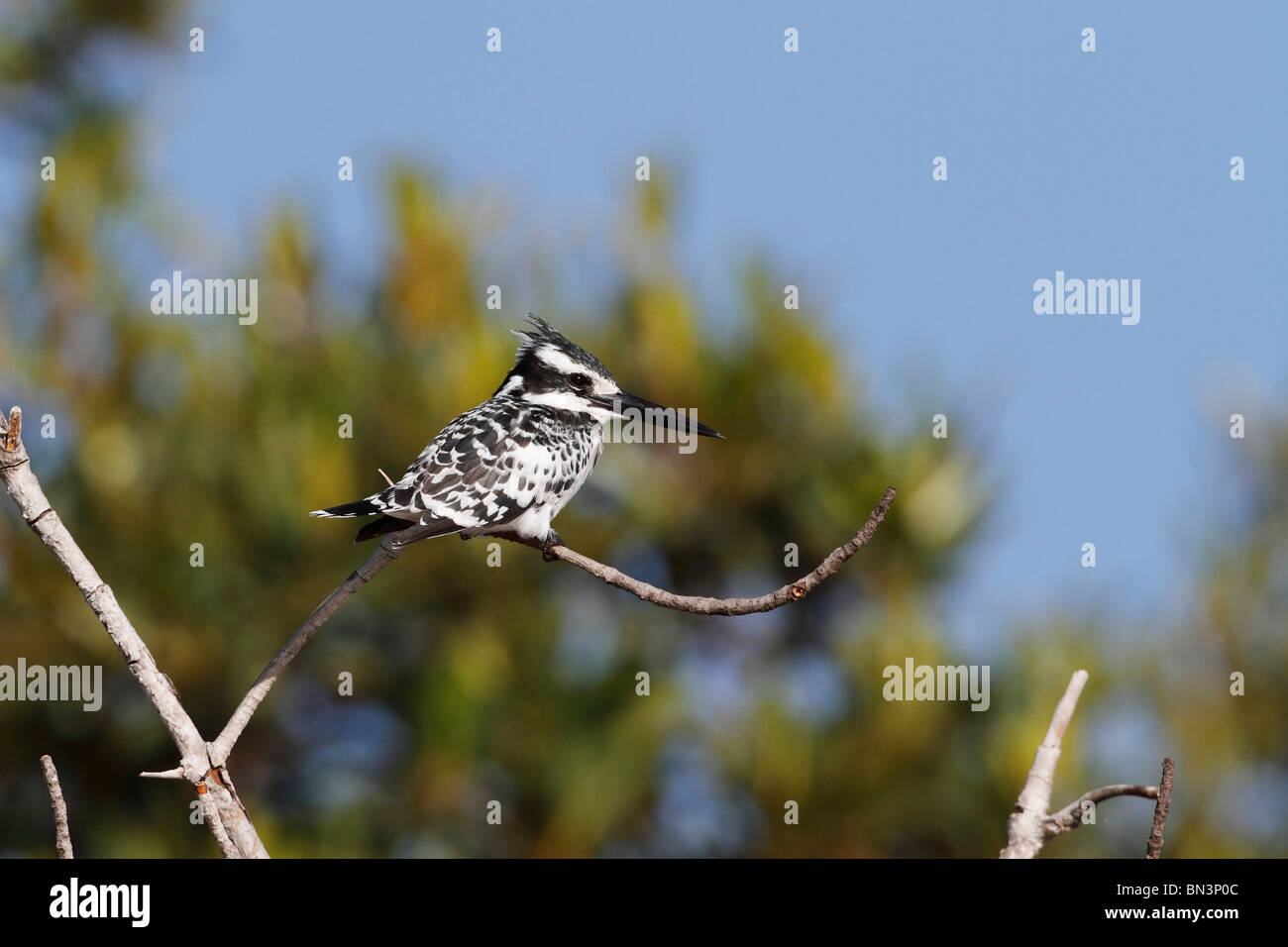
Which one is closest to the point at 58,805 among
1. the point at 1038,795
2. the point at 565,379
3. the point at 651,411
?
the point at 1038,795

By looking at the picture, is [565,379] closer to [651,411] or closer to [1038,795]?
[651,411]

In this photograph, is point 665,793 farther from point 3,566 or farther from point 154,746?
point 3,566

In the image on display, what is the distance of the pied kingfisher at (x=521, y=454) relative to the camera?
11.6 ft

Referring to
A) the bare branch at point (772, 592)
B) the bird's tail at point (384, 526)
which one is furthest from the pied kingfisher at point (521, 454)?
the bare branch at point (772, 592)

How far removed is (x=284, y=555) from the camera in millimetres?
11570

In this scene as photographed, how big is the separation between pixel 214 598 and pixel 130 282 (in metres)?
3.11

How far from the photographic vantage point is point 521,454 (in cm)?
414

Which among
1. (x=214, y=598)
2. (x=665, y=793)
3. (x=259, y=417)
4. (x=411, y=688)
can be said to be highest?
(x=259, y=417)

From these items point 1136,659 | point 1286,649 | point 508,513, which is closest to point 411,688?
point 1136,659

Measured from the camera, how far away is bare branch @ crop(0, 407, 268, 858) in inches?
85.4

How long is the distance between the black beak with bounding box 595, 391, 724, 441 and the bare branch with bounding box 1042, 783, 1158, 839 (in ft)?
5.36

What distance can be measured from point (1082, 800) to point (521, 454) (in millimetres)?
2260

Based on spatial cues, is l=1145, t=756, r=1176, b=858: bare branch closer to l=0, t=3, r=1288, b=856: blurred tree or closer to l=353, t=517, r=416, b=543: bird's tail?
l=353, t=517, r=416, b=543: bird's tail
